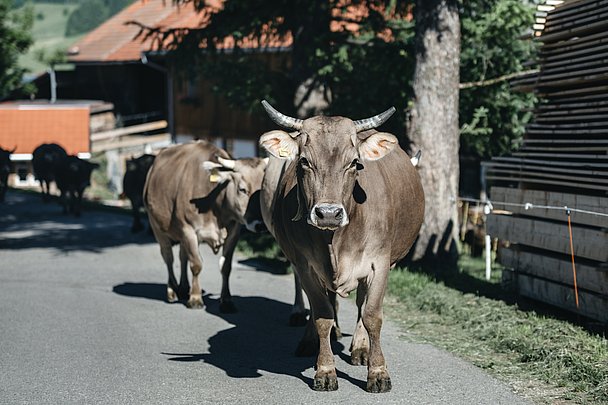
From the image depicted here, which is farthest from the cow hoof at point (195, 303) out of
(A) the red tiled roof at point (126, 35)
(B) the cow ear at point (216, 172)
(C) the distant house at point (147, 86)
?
(A) the red tiled roof at point (126, 35)

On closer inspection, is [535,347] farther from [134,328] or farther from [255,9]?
[255,9]

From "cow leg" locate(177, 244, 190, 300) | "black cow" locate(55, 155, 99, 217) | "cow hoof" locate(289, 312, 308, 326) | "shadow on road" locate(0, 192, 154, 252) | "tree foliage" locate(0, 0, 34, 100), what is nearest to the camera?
"cow hoof" locate(289, 312, 308, 326)

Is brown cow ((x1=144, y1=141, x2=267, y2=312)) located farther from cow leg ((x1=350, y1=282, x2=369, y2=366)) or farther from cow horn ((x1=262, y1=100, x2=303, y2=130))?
cow horn ((x1=262, y1=100, x2=303, y2=130))

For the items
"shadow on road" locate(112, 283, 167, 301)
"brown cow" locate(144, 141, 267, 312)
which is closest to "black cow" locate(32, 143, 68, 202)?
"shadow on road" locate(112, 283, 167, 301)

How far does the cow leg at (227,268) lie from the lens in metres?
11.7

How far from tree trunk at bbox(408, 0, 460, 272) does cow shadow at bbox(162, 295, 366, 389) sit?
3.62m

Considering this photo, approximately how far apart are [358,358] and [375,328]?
900mm

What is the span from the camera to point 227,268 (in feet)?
39.3

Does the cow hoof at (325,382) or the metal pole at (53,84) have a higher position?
the metal pole at (53,84)

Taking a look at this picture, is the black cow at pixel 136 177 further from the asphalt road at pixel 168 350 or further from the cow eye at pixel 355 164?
the cow eye at pixel 355 164

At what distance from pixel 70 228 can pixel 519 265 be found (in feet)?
43.7

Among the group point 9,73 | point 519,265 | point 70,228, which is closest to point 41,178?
point 70,228

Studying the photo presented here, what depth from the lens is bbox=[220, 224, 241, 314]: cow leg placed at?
1173cm

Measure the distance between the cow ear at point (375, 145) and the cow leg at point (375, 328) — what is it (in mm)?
1006
